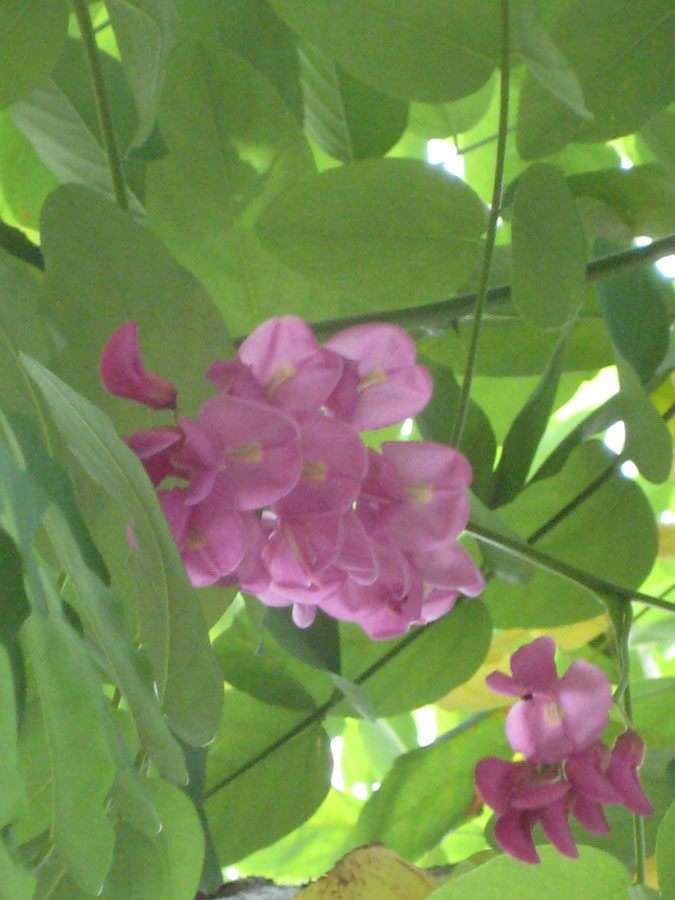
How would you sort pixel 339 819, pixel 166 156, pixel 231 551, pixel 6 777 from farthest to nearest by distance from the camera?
pixel 339 819
pixel 166 156
pixel 231 551
pixel 6 777

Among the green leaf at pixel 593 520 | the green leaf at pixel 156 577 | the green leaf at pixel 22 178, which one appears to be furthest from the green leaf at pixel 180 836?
the green leaf at pixel 22 178

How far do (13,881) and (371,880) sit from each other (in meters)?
0.27

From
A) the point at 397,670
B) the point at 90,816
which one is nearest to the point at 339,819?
the point at 397,670

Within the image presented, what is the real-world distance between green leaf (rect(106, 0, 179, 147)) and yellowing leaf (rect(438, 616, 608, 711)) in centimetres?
39

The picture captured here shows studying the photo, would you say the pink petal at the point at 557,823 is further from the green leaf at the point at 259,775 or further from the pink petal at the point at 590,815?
the green leaf at the point at 259,775

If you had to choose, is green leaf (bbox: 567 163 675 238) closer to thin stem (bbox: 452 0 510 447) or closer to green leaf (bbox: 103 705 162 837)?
thin stem (bbox: 452 0 510 447)

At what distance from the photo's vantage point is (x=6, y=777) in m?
0.20

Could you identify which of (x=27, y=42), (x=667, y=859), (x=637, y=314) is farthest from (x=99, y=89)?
(x=667, y=859)

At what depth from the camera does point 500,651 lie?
0.68 meters

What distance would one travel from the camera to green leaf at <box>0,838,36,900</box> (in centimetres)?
21

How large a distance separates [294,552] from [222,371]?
0.19ft

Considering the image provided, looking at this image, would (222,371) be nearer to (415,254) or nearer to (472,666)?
(415,254)

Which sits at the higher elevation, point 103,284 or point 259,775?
point 103,284

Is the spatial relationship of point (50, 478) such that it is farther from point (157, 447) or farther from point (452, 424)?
point (452, 424)
